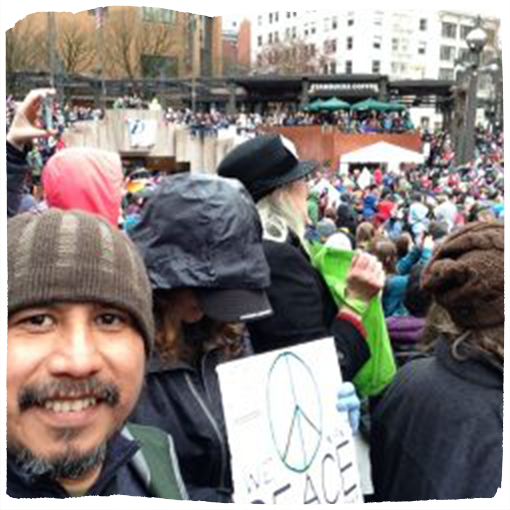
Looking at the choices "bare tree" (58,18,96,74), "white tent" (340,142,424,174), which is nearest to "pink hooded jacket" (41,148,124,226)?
"bare tree" (58,18,96,74)

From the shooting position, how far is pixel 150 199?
162 cm

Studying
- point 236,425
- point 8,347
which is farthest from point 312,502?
point 8,347

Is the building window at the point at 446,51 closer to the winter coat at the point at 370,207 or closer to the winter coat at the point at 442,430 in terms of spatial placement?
the winter coat at the point at 370,207

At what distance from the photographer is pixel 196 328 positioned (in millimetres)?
1586

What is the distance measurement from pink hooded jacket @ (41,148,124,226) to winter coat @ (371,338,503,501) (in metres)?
0.83

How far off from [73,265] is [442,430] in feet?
3.08

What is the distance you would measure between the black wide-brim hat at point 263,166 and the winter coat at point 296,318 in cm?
30

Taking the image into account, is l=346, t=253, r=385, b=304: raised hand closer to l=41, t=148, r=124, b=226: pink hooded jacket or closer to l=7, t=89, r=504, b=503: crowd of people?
l=7, t=89, r=504, b=503: crowd of people

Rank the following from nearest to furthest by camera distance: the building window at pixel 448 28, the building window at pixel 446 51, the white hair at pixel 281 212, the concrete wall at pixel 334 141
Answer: the building window at pixel 448 28
the white hair at pixel 281 212
the building window at pixel 446 51
the concrete wall at pixel 334 141

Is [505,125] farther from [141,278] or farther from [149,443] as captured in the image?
[149,443]

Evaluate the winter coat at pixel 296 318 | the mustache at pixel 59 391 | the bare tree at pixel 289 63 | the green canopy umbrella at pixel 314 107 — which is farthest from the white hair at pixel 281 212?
the bare tree at pixel 289 63

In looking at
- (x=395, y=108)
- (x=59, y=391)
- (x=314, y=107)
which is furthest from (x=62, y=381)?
(x=395, y=108)

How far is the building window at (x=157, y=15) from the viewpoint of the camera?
1122 millimetres

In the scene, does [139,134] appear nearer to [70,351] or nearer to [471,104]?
[471,104]
